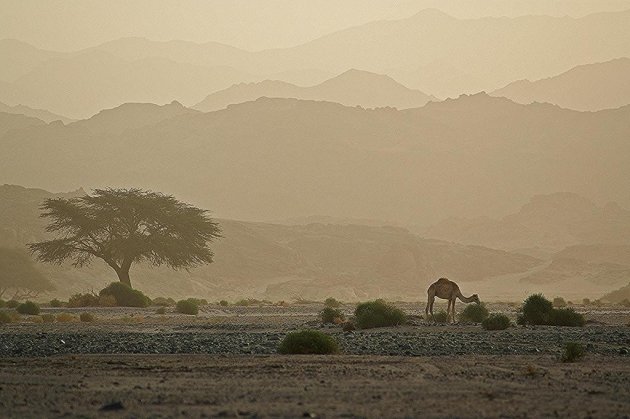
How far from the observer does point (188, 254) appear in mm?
65000

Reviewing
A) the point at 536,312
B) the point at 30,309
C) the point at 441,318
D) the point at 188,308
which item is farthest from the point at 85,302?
the point at 536,312

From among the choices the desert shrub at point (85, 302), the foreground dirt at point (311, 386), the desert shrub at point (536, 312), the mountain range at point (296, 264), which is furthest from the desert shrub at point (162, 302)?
the foreground dirt at point (311, 386)

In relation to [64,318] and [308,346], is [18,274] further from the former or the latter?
[308,346]

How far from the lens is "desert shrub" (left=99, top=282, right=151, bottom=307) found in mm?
58844

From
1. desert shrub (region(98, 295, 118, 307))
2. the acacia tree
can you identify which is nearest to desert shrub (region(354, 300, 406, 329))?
desert shrub (region(98, 295, 118, 307))

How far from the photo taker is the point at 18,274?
266 feet

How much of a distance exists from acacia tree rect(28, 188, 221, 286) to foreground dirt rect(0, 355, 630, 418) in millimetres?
41185

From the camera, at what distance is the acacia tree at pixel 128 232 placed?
6341 centimetres

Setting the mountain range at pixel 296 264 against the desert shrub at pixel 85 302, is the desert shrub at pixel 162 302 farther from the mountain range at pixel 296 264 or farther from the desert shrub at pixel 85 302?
the mountain range at pixel 296 264

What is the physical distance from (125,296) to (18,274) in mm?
25131

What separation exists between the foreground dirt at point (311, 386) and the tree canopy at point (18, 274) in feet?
198

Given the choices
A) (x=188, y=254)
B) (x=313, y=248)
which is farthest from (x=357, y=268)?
(x=188, y=254)

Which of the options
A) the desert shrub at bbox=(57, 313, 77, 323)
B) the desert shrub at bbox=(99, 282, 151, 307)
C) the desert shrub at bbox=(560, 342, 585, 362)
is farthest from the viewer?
the desert shrub at bbox=(99, 282, 151, 307)

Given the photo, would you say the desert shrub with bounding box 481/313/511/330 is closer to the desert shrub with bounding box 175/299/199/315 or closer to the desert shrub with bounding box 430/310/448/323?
the desert shrub with bounding box 430/310/448/323
